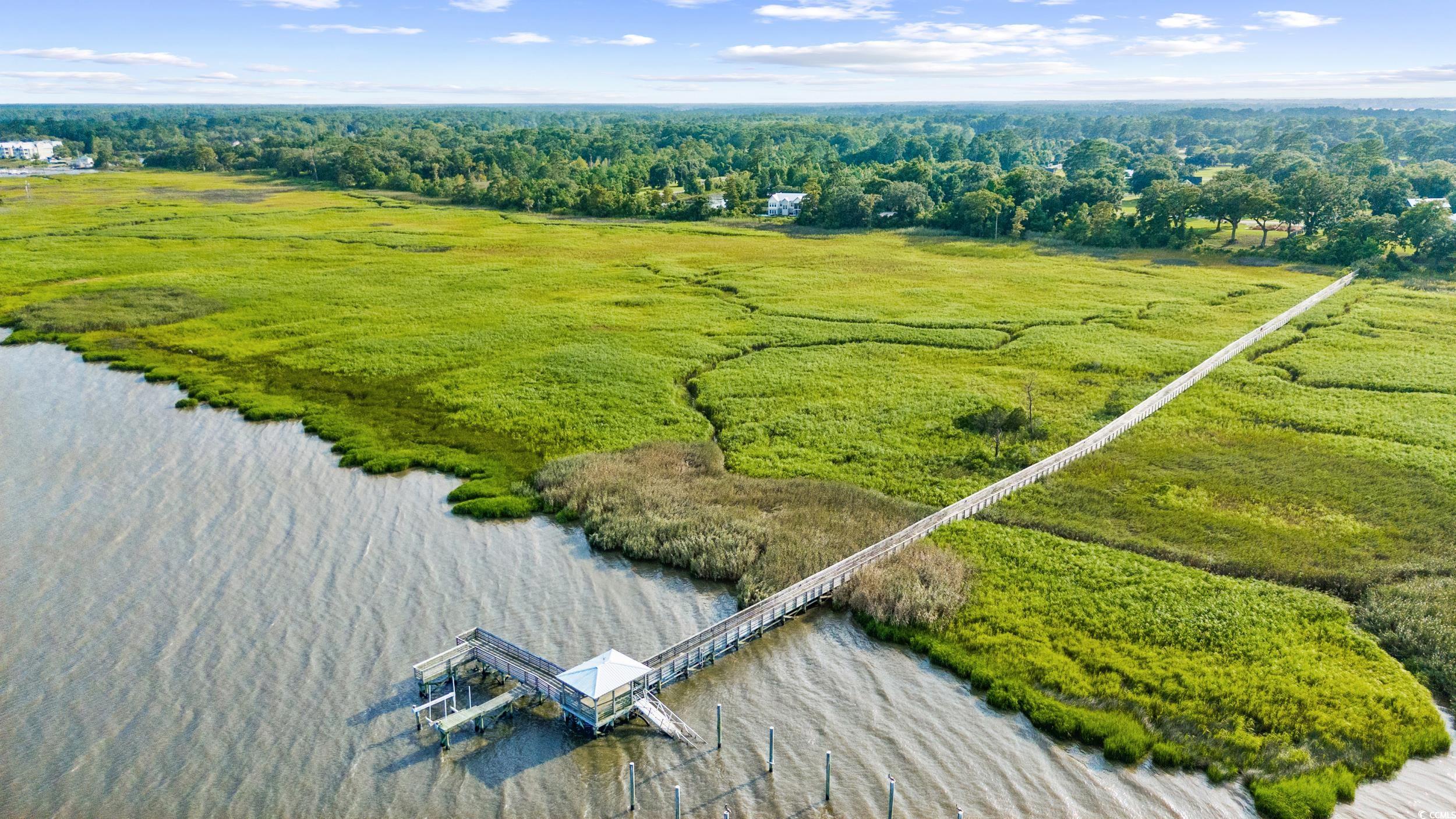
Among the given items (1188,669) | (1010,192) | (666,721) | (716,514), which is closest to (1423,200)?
(1010,192)

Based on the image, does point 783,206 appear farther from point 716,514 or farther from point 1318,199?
point 716,514

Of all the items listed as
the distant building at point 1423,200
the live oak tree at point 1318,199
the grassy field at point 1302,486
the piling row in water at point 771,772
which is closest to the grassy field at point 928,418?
the grassy field at point 1302,486

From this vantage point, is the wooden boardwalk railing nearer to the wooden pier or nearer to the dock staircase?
the wooden pier

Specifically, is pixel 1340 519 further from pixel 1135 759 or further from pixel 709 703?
pixel 709 703

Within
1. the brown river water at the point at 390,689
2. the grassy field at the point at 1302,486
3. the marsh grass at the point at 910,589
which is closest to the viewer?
the brown river water at the point at 390,689

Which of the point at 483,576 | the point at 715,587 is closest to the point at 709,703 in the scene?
the point at 715,587

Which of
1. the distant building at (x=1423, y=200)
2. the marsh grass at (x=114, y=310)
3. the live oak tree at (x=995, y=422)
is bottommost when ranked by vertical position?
the live oak tree at (x=995, y=422)

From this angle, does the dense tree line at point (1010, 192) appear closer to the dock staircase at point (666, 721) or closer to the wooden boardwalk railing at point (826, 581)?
the wooden boardwalk railing at point (826, 581)
